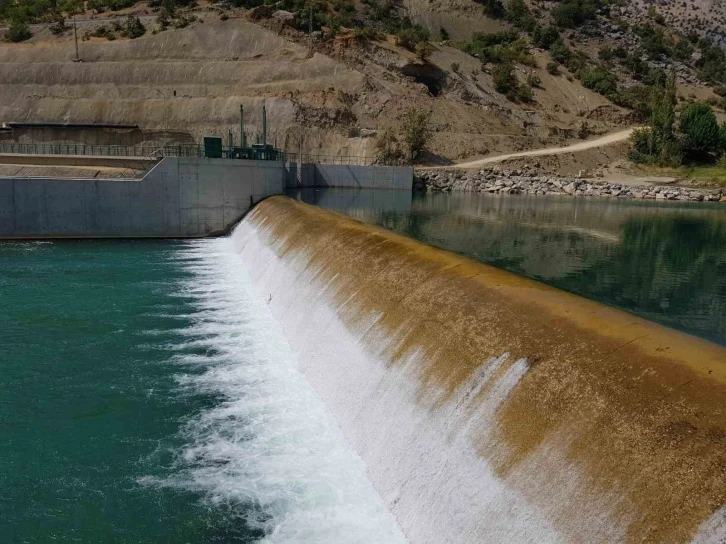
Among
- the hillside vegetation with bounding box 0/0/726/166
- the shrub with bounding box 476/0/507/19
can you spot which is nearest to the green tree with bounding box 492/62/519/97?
the hillside vegetation with bounding box 0/0/726/166

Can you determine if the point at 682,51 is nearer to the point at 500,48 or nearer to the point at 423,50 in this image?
→ the point at 500,48

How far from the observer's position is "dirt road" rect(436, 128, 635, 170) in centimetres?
5862

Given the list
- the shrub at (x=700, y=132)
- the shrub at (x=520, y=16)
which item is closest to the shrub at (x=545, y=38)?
the shrub at (x=520, y=16)

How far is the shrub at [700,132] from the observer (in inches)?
2272

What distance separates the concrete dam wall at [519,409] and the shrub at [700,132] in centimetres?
5828

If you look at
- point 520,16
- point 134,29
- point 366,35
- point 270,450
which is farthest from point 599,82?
point 270,450

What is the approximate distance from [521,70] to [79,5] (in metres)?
59.3

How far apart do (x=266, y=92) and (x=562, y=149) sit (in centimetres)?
3123

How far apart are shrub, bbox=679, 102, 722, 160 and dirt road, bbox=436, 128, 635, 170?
689 centimetres

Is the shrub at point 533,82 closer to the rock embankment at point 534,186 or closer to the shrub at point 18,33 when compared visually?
the rock embankment at point 534,186

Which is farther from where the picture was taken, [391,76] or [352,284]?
[391,76]

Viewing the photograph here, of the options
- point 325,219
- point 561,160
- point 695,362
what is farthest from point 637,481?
point 561,160

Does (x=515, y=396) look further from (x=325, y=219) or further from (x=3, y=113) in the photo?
(x=3, y=113)

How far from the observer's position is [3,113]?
60688 millimetres
